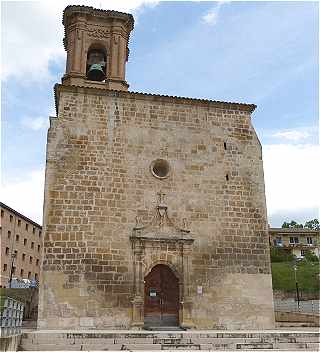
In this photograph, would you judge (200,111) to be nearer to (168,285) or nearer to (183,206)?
(183,206)

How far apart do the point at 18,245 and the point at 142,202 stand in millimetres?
30448

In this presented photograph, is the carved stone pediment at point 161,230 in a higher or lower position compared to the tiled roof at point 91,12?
lower

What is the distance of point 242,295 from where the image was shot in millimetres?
12602

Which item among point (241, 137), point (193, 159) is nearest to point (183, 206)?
point (193, 159)

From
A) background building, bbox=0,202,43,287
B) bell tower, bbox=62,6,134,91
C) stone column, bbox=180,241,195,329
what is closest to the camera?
stone column, bbox=180,241,195,329

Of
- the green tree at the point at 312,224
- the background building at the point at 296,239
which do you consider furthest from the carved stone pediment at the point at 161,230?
the green tree at the point at 312,224

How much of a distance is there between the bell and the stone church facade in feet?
1.02

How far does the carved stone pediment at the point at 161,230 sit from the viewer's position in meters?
12.4

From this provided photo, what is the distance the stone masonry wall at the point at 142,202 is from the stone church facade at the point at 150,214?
1.3 inches

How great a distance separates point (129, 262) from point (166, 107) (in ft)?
17.4

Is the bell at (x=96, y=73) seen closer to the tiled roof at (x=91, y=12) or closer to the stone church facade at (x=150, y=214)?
the stone church facade at (x=150, y=214)

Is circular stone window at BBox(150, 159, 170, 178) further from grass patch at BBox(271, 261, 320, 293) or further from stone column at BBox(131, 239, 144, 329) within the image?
grass patch at BBox(271, 261, 320, 293)

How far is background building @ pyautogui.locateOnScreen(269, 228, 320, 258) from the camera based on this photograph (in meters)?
43.2

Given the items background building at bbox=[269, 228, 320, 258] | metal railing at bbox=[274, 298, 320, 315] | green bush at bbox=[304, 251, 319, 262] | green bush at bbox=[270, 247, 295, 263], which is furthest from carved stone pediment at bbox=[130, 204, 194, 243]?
background building at bbox=[269, 228, 320, 258]
